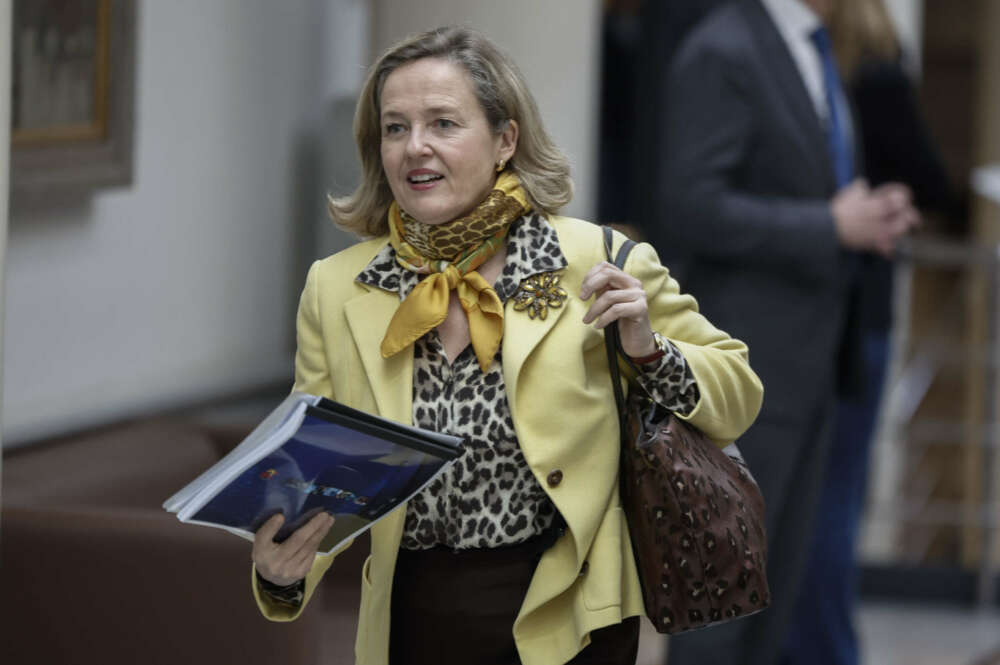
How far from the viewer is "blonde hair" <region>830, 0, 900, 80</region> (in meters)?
4.28

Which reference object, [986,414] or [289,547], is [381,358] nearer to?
[289,547]

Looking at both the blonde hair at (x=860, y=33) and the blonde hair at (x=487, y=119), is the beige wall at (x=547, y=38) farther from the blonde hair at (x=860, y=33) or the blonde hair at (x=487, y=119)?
the blonde hair at (x=487, y=119)

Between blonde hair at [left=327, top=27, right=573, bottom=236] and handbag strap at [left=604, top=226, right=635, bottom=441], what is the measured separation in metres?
0.09

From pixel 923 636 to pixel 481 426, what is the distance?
155 inches

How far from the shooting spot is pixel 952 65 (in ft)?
35.4

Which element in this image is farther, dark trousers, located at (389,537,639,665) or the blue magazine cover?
dark trousers, located at (389,537,639,665)

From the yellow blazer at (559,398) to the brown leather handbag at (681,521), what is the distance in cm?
3

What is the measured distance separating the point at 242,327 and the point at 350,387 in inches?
115

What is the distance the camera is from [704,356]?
6.66 feet

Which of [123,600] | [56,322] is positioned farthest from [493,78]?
[56,322]

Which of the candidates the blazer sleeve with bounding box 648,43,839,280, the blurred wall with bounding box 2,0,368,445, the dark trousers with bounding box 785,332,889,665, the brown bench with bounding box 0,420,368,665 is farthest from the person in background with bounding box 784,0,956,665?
the blurred wall with bounding box 2,0,368,445

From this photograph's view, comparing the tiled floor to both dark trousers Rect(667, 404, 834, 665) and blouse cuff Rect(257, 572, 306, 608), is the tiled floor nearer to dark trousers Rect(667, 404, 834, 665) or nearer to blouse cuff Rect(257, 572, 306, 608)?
dark trousers Rect(667, 404, 834, 665)

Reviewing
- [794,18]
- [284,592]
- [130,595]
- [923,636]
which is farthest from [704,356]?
[923,636]

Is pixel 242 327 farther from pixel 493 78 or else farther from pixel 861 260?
pixel 493 78
